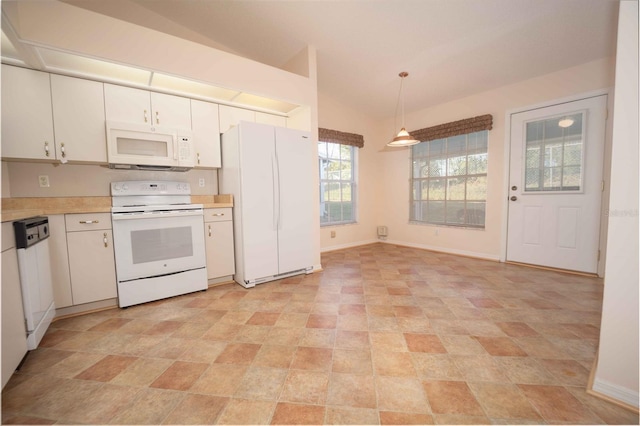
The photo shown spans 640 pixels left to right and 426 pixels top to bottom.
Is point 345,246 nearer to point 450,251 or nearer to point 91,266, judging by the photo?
point 450,251

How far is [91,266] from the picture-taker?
2191mm

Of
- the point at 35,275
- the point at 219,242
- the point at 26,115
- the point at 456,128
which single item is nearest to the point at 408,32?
the point at 456,128

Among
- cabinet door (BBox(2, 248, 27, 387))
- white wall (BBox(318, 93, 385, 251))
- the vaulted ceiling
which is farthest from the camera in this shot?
white wall (BBox(318, 93, 385, 251))

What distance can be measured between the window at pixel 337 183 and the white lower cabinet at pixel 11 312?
143 inches

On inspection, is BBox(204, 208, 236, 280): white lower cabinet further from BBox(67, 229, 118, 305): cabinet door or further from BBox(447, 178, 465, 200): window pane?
BBox(447, 178, 465, 200): window pane

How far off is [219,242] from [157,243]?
60 centimetres

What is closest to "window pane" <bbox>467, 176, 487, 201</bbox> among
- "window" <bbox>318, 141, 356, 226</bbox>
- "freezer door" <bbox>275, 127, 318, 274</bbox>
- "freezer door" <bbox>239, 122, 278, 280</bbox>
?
"window" <bbox>318, 141, 356, 226</bbox>

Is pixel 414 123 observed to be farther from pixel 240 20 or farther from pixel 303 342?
pixel 303 342

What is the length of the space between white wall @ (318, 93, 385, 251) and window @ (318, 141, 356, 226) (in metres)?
0.13

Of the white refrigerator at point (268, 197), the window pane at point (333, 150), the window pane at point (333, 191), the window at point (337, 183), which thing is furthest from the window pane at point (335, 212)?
the white refrigerator at point (268, 197)

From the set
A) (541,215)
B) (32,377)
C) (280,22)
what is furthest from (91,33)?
(541,215)

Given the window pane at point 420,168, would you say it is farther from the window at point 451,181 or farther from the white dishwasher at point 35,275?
the white dishwasher at point 35,275

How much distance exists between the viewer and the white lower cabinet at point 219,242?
277 cm

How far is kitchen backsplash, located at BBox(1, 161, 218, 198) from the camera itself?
2201mm
